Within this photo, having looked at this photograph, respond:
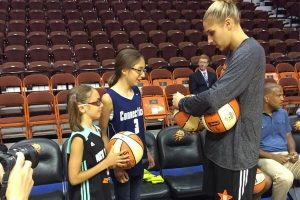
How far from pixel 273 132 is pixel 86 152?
6.46ft

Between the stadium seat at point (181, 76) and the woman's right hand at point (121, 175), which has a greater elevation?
the stadium seat at point (181, 76)

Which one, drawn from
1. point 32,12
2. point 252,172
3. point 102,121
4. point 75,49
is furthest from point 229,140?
point 32,12

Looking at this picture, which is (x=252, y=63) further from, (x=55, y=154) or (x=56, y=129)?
(x=56, y=129)

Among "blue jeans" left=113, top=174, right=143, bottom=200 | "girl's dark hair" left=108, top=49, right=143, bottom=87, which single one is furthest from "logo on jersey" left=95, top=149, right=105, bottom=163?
"girl's dark hair" left=108, top=49, right=143, bottom=87

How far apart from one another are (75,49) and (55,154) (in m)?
4.37

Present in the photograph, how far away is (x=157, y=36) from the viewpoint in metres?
8.77

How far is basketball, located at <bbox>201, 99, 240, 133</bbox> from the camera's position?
170 cm

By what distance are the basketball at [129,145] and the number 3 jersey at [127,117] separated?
76 mm

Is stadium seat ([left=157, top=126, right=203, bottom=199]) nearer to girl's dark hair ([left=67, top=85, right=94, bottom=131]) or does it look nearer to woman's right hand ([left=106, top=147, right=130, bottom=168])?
woman's right hand ([left=106, top=147, right=130, bottom=168])

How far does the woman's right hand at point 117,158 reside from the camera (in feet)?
7.47

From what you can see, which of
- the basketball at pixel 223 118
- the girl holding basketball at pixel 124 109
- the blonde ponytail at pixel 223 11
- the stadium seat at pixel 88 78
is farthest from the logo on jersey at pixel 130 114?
the stadium seat at pixel 88 78

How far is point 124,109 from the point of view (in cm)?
245

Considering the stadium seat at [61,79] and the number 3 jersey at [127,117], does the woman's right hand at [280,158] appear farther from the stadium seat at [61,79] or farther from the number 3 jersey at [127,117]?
the stadium seat at [61,79]

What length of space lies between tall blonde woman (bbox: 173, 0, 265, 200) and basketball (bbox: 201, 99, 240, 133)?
3 centimetres
